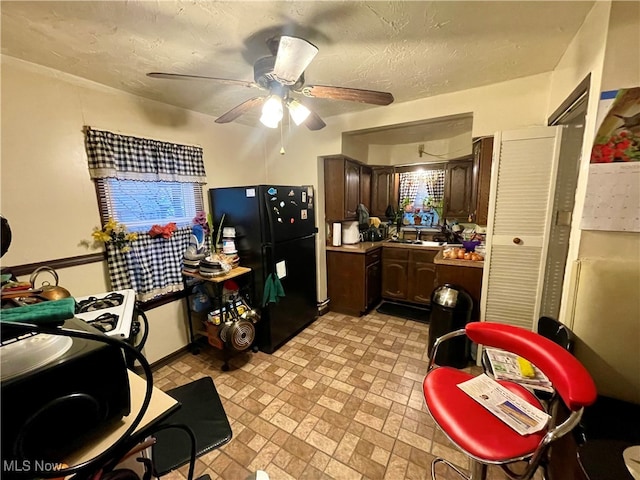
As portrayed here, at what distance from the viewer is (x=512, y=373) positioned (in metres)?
1.26

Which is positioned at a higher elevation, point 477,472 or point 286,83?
point 286,83

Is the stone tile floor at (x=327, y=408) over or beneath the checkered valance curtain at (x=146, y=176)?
beneath

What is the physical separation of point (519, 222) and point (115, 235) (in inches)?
124

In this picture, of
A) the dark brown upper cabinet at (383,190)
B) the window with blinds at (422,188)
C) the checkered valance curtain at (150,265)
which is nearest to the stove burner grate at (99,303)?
the checkered valance curtain at (150,265)

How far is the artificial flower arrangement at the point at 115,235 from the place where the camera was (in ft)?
6.34

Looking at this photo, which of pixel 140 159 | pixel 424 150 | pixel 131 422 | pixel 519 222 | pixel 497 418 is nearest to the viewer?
pixel 131 422

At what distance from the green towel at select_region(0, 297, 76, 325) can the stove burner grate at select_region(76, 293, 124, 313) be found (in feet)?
4.13

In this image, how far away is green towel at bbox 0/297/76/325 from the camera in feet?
1.71

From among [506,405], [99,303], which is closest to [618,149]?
[506,405]

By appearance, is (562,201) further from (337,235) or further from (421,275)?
(337,235)

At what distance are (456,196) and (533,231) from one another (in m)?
1.62

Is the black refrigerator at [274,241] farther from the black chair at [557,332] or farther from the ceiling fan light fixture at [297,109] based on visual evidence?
the black chair at [557,332]

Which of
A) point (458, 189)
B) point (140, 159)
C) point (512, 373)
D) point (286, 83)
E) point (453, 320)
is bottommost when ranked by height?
point (453, 320)

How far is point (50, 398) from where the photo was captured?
569 mm
